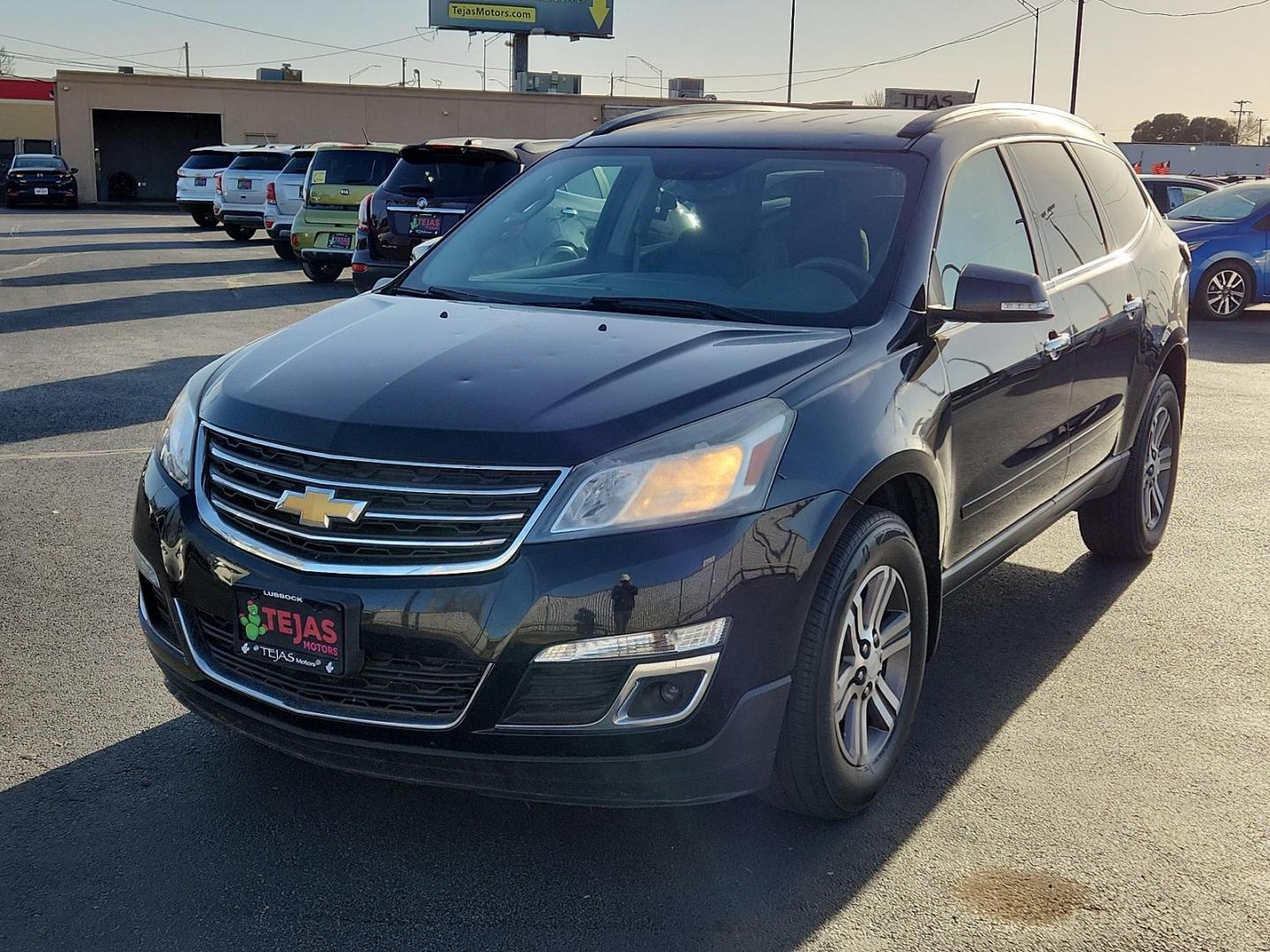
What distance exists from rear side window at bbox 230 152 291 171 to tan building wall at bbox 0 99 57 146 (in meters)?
43.9

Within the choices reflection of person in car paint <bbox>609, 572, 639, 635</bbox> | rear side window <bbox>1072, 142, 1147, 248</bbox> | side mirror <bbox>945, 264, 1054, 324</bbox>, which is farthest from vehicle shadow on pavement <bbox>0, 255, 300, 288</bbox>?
reflection of person in car paint <bbox>609, 572, 639, 635</bbox>

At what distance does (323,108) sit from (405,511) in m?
48.6

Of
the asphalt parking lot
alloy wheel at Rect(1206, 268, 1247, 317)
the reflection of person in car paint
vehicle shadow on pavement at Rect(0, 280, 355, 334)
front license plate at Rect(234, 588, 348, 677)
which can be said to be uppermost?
the reflection of person in car paint

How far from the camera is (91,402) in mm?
9078

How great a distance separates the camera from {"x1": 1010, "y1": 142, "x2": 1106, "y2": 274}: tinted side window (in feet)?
15.2

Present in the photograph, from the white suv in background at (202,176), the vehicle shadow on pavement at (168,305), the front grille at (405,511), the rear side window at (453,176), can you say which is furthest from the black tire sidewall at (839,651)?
the white suv in background at (202,176)

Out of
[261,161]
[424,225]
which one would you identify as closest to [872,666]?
[424,225]

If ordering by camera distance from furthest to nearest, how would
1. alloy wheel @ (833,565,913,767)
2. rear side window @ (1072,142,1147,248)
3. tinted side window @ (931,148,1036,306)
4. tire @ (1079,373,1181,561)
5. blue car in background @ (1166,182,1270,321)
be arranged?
blue car in background @ (1166,182,1270,321), tire @ (1079,373,1181,561), rear side window @ (1072,142,1147,248), tinted side window @ (931,148,1036,306), alloy wheel @ (833,565,913,767)

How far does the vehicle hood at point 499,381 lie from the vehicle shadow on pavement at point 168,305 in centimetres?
1041

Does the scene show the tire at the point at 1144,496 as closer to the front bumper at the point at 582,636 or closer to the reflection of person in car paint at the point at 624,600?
the front bumper at the point at 582,636

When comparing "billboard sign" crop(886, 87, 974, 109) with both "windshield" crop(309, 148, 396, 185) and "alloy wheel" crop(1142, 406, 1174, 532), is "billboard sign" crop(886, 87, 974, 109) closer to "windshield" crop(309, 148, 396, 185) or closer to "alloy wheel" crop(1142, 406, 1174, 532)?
"alloy wheel" crop(1142, 406, 1174, 532)

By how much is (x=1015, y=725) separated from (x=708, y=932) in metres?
Result: 1.54

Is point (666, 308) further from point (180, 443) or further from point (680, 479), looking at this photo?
point (180, 443)

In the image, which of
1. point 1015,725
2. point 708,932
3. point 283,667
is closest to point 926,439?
point 1015,725
